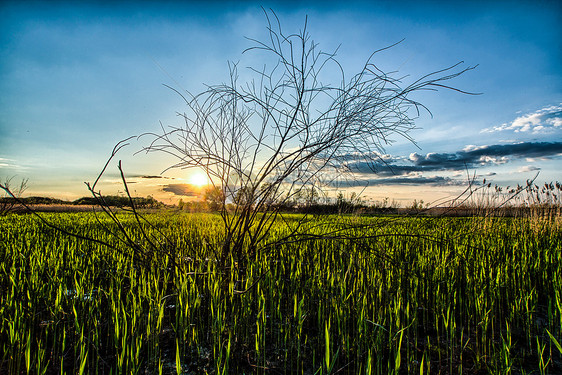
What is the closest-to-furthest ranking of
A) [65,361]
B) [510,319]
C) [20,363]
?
[20,363] → [65,361] → [510,319]

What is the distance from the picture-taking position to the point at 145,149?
285 cm

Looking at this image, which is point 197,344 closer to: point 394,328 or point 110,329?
point 110,329

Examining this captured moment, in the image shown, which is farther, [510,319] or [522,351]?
[510,319]

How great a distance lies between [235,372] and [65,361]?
1.12m

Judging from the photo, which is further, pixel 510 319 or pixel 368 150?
pixel 368 150

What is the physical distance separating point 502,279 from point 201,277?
3.36 m

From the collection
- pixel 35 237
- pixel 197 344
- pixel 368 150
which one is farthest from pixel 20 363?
pixel 35 237

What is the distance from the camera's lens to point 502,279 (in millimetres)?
3166

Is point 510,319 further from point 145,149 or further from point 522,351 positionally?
point 145,149

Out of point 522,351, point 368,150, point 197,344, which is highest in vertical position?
point 368,150

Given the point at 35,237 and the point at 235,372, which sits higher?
the point at 35,237

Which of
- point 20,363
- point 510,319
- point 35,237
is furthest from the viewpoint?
point 35,237

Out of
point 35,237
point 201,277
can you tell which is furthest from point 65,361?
point 35,237

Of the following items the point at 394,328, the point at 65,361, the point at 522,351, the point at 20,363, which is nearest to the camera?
the point at 20,363
